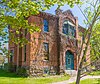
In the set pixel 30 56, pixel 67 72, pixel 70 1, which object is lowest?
pixel 67 72

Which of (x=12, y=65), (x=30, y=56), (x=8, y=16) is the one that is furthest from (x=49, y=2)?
(x=12, y=65)

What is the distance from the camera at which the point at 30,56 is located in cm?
2844

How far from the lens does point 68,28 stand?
113 feet

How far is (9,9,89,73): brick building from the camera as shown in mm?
29031

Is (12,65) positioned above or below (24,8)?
below

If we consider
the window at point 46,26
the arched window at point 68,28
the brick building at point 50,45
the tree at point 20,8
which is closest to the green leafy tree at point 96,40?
the tree at point 20,8

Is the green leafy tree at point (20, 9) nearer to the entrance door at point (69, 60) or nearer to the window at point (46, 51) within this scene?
the window at point (46, 51)

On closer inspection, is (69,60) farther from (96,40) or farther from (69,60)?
(96,40)

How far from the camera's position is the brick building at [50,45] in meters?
29.0

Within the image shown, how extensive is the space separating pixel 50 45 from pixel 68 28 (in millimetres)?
4885

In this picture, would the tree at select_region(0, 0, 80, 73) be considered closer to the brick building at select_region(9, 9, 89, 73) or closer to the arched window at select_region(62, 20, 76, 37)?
the brick building at select_region(9, 9, 89, 73)

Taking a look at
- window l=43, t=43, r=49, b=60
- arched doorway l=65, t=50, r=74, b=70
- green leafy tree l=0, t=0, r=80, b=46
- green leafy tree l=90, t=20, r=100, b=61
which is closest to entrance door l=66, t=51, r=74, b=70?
arched doorway l=65, t=50, r=74, b=70

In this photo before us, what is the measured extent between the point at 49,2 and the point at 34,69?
19.3m

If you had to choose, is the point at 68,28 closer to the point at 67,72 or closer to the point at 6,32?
the point at 67,72
